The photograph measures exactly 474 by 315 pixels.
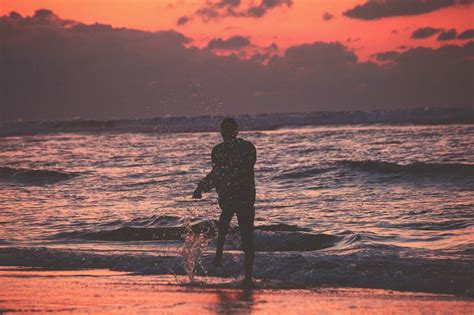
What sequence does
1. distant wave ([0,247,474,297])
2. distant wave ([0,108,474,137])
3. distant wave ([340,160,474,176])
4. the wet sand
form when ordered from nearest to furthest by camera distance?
the wet sand → distant wave ([0,247,474,297]) → distant wave ([340,160,474,176]) → distant wave ([0,108,474,137])

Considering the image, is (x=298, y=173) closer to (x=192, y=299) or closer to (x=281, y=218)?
(x=281, y=218)

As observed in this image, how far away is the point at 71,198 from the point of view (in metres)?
18.8

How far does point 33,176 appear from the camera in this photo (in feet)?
82.9

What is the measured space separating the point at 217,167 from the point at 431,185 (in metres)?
11.6

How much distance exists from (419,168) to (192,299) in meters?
15.5

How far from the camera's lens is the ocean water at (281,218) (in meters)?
9.80

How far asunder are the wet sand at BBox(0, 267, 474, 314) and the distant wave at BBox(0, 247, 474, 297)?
503 millimetres

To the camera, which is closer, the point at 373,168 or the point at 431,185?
the point at 431,185

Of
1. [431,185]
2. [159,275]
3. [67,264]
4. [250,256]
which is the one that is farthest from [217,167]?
[431,185]

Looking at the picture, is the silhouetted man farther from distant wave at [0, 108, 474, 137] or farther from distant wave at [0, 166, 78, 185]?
distant wave at [0, 108, 474, 137]

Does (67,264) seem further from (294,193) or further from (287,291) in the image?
(294,193)

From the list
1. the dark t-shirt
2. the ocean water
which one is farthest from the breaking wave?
the dark t-shirt

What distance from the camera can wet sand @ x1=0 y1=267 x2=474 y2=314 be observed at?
723cm

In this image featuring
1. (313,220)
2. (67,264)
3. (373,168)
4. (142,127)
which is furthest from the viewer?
(142,127)
